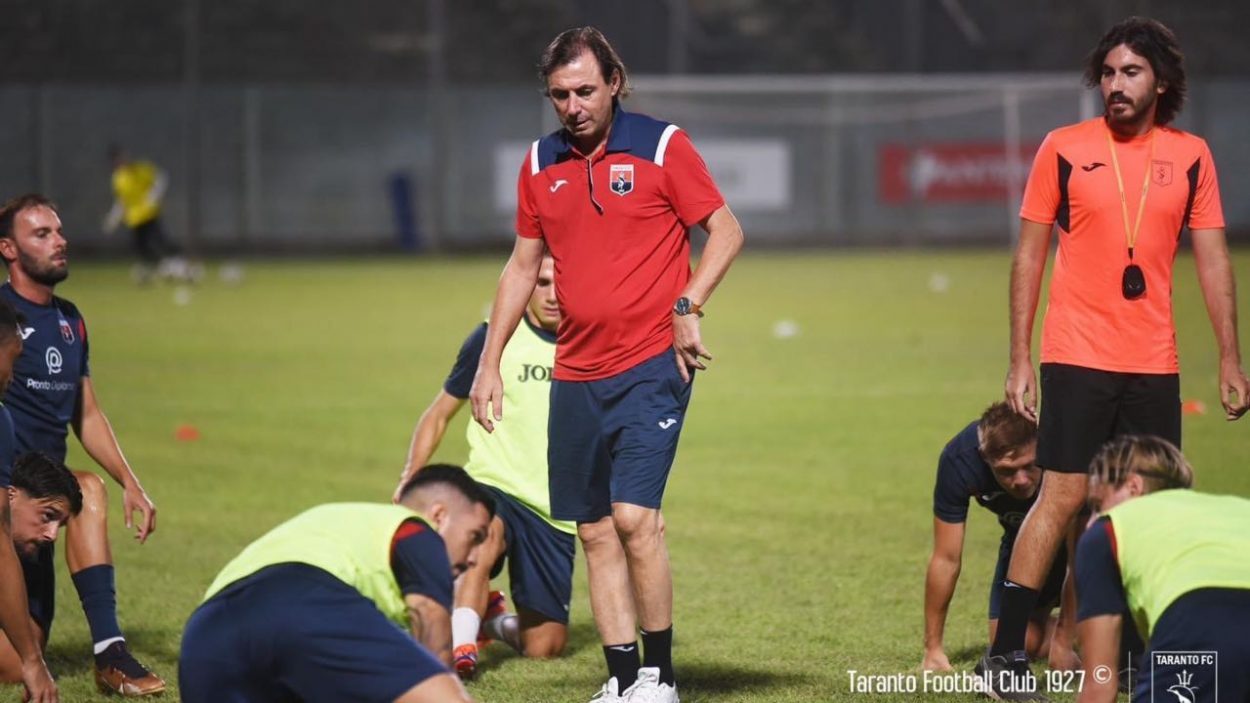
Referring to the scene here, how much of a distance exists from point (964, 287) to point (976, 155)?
9522 millimetres

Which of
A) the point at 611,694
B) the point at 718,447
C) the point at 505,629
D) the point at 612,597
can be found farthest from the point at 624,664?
the point at 718,447

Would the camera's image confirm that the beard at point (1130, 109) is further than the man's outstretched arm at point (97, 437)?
No

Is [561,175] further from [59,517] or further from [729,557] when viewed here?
[729,557]

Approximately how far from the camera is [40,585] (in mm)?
6031

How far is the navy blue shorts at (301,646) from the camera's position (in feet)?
13.2

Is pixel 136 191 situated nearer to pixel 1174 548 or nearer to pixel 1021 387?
pixel 1021 387

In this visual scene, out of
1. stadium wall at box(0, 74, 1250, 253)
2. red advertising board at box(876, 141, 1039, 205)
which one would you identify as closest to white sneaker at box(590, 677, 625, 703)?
stadium wall at box(0, 74, 1250, 253)

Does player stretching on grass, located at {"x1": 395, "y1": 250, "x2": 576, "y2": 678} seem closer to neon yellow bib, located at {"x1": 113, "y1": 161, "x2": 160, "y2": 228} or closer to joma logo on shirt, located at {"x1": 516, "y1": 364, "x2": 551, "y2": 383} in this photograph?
joma logo on shirt, located at {"x1": 516, "y1": 364, "x2": 551, "y2": 383}

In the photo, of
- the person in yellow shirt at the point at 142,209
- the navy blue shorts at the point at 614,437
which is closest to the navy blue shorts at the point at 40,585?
the navy blue shorts at the point at 614,437

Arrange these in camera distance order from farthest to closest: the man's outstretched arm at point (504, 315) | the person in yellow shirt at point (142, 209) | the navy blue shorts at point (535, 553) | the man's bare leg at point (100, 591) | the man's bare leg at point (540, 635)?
the person in yellow shirt at point (142, 209), the navy blue shorts at point (535, 553), the man's bare leg at point (540, 635), the man's bare leg at point (100, 591), the man's outstretched arm at point (504, 315)

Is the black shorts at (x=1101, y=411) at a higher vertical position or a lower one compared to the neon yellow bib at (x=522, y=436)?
higher

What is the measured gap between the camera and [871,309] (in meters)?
21.0

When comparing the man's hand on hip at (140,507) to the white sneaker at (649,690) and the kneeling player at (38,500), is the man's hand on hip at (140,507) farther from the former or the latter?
the white sneaker at (649,690)

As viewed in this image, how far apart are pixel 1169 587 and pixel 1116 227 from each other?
1865mm
